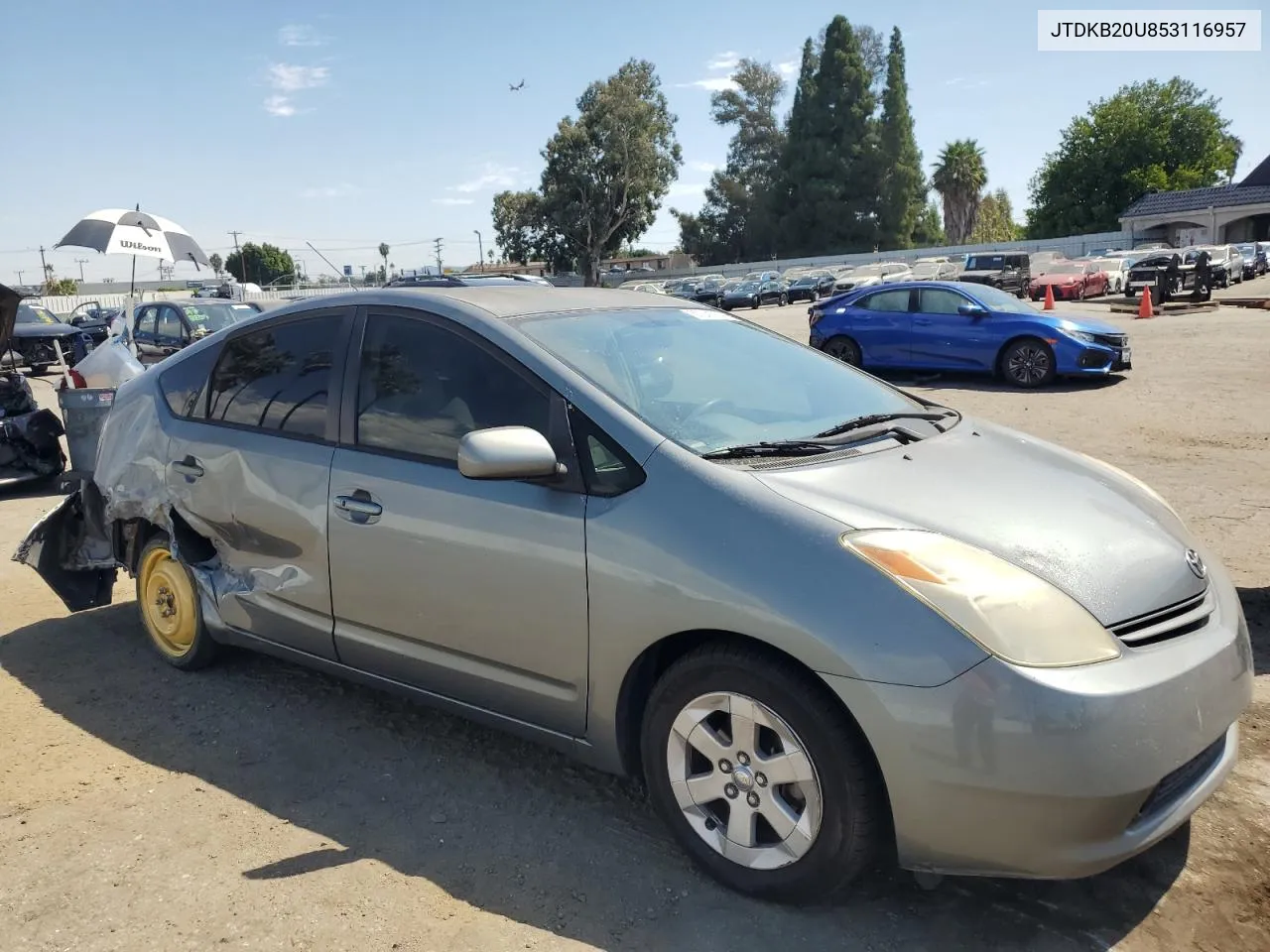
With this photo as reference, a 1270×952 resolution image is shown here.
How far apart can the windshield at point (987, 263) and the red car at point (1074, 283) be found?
1275 mm

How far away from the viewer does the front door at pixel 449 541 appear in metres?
2.88

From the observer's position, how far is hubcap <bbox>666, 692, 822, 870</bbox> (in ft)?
8.09

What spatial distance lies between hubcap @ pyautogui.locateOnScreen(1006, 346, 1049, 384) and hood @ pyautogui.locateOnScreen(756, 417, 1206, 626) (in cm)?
1084

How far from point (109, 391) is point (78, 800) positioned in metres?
6.00

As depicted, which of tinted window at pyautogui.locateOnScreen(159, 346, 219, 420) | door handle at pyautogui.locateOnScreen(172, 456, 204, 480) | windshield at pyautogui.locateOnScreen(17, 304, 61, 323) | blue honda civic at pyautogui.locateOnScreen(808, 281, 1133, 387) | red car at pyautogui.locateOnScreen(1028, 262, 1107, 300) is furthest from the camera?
red car at pyautogui.locateOnScreen(1028, 262, 1107, 300)

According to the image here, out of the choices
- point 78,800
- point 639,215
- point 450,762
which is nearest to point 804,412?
point 450,762

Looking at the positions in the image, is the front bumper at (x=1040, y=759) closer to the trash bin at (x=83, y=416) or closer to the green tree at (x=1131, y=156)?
the trash bin at (x=83, y=416)

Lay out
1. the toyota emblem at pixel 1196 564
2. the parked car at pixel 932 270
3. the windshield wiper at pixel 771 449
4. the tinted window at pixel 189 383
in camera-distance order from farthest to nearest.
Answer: the parked car at pixel 932 270
the tinted window at pixel 189 383
the windshield wiper at pixel 771 449
the toyota emblem at pixel 1196 564

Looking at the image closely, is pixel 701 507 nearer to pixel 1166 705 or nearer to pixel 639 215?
pixel 1166 705

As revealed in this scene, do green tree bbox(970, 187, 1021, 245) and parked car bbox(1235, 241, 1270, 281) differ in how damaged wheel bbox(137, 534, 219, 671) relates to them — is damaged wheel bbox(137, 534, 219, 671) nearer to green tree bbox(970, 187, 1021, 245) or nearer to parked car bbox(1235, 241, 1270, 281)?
parked car bbox(1235, 241, 1270, 281)

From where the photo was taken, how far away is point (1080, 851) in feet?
7.41

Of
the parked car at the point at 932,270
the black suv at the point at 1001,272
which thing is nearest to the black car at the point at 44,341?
the black suv at the point at 1001,272

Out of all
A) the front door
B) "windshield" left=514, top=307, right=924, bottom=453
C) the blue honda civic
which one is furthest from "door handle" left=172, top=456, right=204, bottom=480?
the blue honda civic

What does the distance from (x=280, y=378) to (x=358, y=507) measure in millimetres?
843
